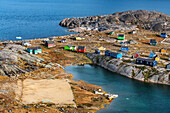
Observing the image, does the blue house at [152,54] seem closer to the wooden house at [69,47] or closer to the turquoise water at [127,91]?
the turquoise water at [127,91]

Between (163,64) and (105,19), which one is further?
(105,19)

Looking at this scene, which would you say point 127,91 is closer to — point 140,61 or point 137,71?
point 137,71

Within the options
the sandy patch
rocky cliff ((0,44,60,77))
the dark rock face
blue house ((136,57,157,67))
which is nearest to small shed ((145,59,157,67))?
blue house ((136,57,157,67))

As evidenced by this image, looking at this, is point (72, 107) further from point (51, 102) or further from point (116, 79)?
point (116, 79)

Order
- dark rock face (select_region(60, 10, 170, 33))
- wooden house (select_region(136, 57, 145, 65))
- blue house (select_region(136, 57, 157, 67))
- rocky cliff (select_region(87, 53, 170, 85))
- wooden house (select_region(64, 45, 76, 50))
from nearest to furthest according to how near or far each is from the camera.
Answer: rocky cliff (select_region(87, 53, 170, 85))
blue house (select_region(136, 57, 157, 67))
wooden house (select_region(136, 57, 145, 65))
wooden house (select_region(64, 45, 76, 50))
dark rock face (select_region(60, 10, 170, 33))

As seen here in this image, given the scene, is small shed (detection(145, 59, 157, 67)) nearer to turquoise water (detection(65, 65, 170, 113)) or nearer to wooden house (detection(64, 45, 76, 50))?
turquoise water (detection(65, 65, 170, 113))

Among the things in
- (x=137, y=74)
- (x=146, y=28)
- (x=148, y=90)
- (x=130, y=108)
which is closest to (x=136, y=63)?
(x=137, y=74)

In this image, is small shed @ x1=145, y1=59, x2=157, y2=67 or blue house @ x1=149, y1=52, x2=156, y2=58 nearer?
small shed @ x1=145, y1=59, x2=157, y2=67
